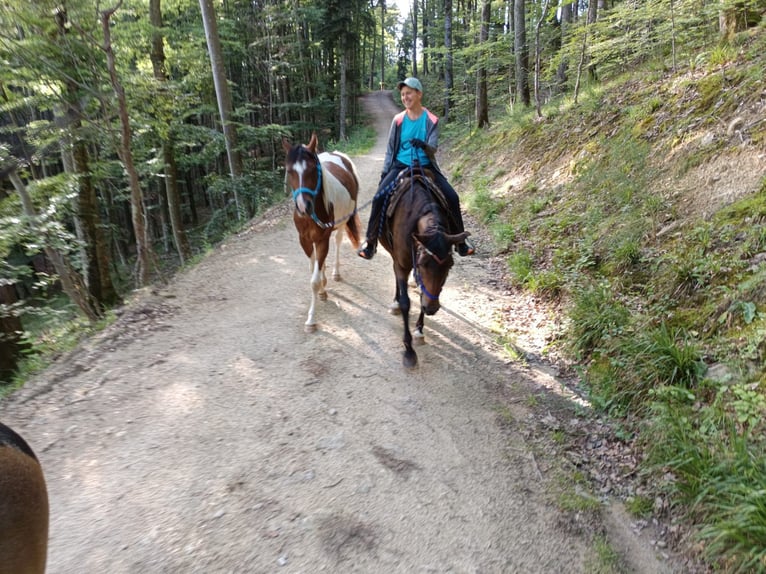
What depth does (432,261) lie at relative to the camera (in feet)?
13.1

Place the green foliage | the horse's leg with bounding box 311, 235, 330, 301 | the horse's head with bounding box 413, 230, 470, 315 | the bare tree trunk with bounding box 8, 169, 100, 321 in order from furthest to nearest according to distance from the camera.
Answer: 1. the bare tree trunk with bounding box 8, 169, 100, 321
2. the horse's leg with bounding box 311, 235, 330, 301
3. the green foliage
4. the horse's head with bounding box 413, 230, 470, 315

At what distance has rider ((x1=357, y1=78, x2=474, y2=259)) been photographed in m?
5.16

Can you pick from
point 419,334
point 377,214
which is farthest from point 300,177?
point 419,334

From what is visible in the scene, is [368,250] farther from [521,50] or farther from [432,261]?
[521,50]

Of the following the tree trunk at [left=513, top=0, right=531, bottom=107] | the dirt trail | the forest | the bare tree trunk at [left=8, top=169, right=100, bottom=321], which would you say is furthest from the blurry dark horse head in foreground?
the tree trunk at [left=513, top=0, right=531, bottom=107]

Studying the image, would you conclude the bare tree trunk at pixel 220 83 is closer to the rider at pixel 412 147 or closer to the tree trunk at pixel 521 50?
the rider at pixel 412 147

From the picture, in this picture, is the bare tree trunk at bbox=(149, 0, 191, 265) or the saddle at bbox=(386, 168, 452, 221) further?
the bare tree trunk at bbox=(149, 0, 191, 265)

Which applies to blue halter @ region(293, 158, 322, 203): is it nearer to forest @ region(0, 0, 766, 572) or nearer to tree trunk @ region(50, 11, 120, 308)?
forest @ region(0, 0, 766, 572)

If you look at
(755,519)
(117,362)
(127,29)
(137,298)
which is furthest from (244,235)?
(755,519)

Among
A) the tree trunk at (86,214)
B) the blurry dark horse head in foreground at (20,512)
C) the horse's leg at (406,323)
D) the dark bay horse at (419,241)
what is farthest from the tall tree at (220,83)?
the blurry dark horse head in foreground at (20,512)

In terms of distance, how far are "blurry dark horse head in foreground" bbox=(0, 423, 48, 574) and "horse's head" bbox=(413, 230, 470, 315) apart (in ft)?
10.3

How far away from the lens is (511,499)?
10.7ft

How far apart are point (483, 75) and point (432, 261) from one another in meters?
15.4

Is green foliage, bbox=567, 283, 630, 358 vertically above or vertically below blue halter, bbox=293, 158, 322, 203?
below
